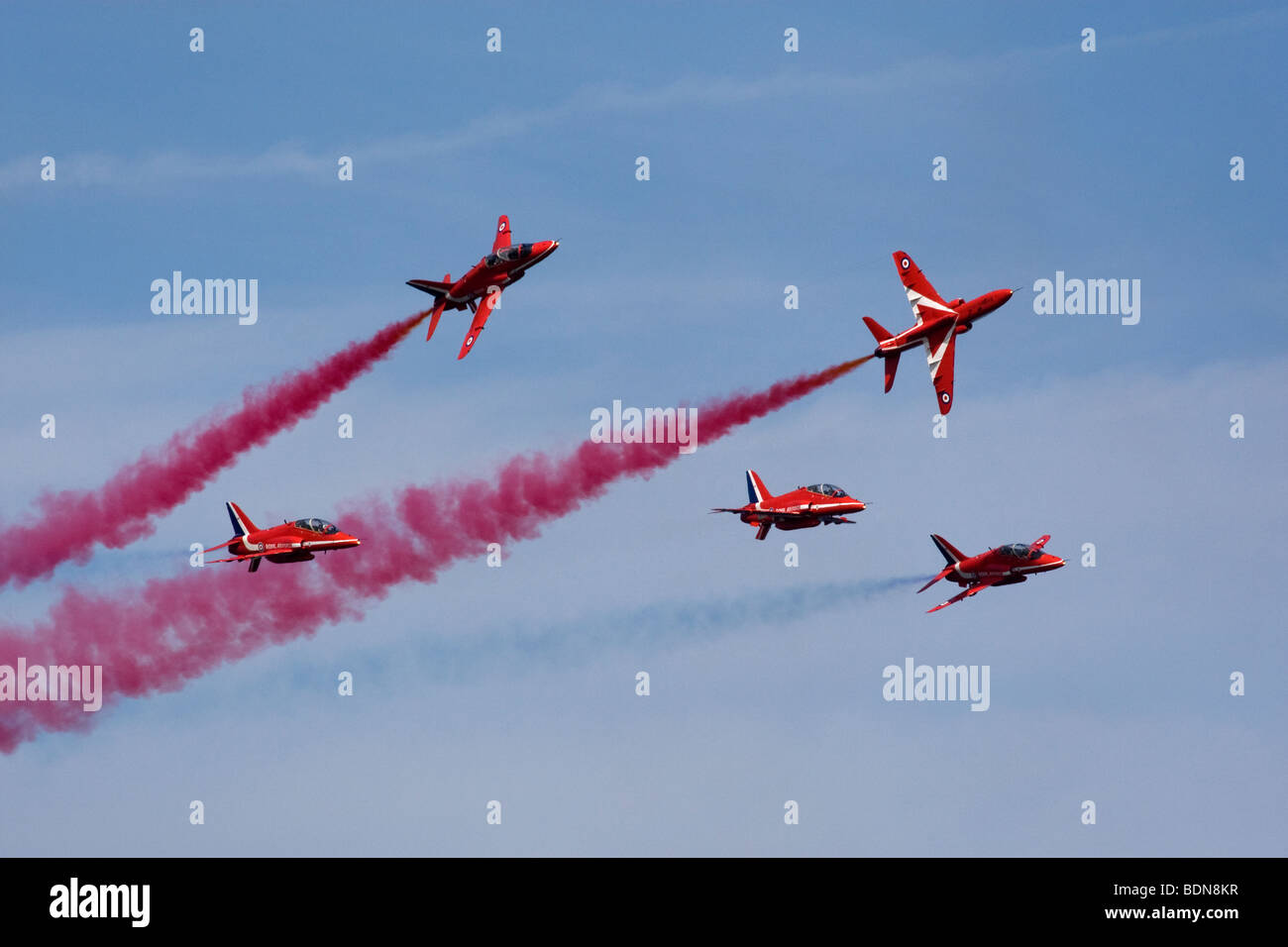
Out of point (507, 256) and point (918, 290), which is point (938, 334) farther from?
point (507, 256)

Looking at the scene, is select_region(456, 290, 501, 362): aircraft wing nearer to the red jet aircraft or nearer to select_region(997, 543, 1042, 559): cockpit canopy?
the red jet aircraft

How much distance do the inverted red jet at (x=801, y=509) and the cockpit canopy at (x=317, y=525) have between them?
730 inches

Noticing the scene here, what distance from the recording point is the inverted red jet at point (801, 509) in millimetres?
137375

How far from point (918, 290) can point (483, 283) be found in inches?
845

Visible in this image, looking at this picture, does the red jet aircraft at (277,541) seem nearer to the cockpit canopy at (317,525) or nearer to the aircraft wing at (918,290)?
the cockpit canopy at (317,525)

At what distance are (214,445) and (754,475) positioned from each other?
89.0ft

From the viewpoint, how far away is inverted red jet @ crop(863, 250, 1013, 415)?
5581 inches

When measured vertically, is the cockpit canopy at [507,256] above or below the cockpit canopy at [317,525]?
above

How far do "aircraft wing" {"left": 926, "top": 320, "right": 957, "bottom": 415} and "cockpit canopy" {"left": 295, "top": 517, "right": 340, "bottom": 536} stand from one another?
2958 centimetres

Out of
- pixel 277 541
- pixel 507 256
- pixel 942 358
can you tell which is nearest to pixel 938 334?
pixel 942 358

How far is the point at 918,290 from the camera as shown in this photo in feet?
479

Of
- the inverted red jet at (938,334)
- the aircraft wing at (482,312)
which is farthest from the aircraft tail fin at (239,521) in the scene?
the inverted red jet at (938,334)

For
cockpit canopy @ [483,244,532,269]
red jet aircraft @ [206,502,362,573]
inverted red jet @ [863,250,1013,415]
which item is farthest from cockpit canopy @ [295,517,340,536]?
inverted red jet @ [863,250,1013,415]
